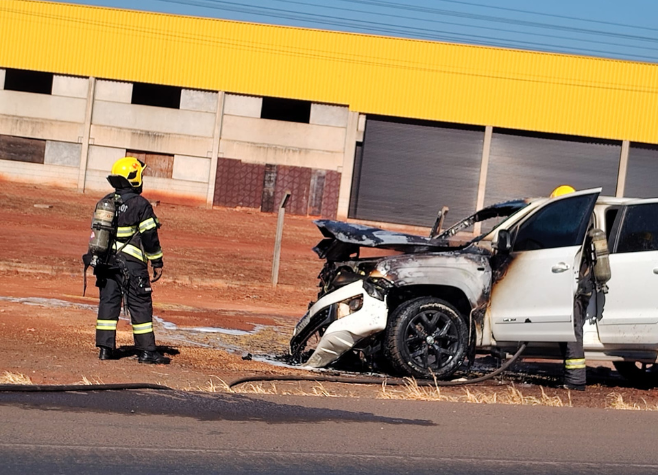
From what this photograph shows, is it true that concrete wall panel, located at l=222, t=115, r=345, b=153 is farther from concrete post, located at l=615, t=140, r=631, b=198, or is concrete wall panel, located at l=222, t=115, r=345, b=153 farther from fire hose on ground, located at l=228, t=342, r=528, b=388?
fire hose on ground, located at l=228, t=342, r=528, b=388

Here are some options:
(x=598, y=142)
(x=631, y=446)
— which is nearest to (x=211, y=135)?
(x=598, y=142)

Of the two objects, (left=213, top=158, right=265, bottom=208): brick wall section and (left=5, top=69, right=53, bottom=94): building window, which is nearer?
(left=213, top=158, right=265, bottom=208): brick wall section

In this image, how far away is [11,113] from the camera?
1534 inches

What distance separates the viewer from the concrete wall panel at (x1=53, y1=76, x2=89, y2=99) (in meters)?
38.9

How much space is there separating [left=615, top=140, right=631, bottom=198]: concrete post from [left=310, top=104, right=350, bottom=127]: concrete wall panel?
35.3 feet

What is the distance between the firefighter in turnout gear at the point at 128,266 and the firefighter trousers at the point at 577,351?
3950mm

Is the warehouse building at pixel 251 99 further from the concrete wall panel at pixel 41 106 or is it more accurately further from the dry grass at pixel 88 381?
the dry grass at pixel 88 381

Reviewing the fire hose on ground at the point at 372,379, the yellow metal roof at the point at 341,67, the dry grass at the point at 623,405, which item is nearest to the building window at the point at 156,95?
the yellow metal roof at the point at 341,67

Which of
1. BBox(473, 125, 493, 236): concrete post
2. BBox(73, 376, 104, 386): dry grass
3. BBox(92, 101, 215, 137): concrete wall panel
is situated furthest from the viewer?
BBox(473, 125, 493, 236): concrete post

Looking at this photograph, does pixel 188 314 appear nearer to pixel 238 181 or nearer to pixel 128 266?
pixel 128 266

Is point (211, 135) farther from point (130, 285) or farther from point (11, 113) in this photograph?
point (130, 285)

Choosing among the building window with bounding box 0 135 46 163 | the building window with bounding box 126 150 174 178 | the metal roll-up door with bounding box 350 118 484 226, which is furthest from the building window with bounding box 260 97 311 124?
the building window with bounding box 0 135 46 163

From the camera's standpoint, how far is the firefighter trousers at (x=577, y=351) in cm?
955

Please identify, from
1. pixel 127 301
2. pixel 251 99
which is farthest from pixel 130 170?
pixel 251 99
